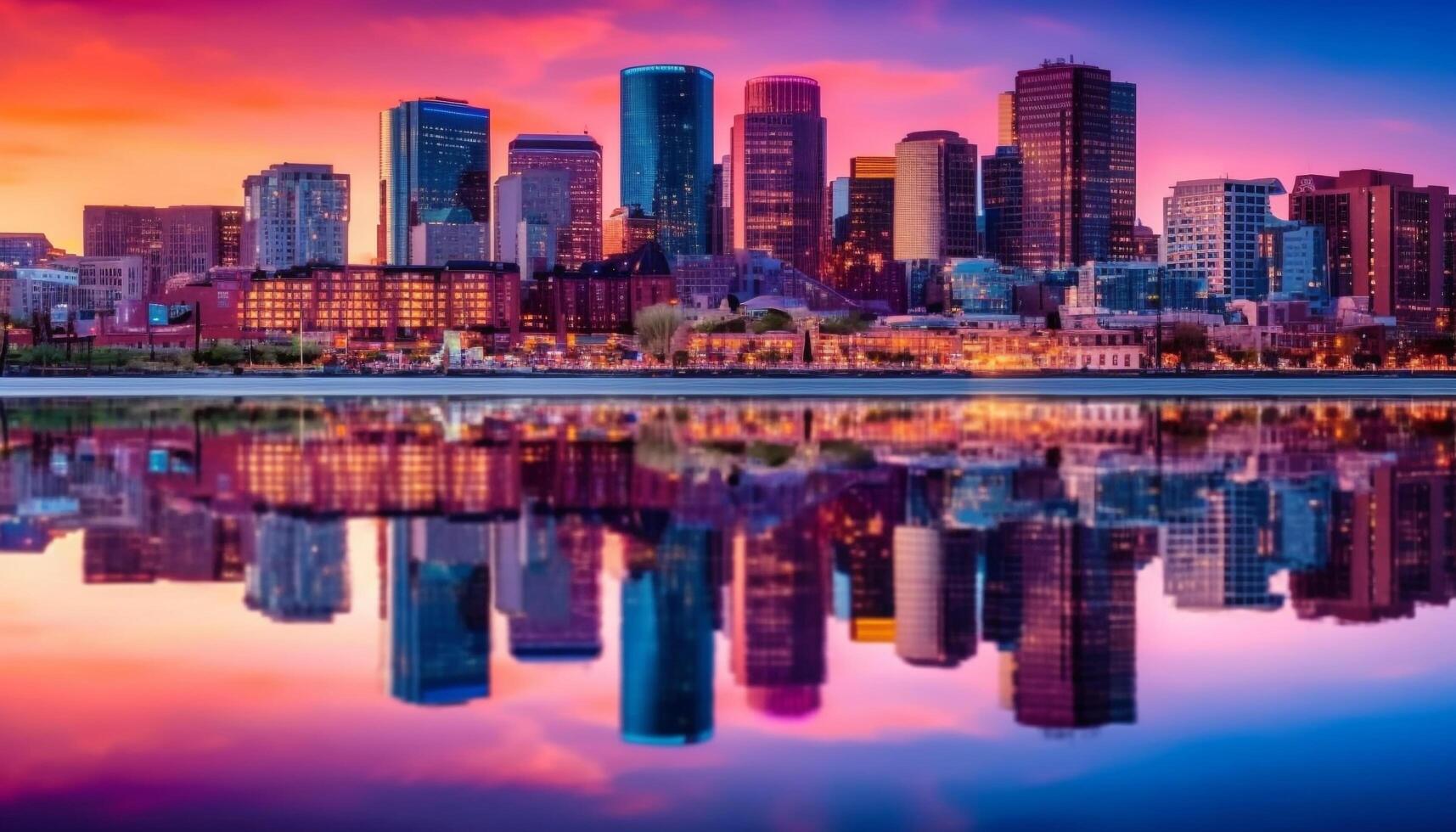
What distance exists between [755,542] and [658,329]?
134718mm

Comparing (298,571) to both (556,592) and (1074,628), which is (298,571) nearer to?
(556,592)

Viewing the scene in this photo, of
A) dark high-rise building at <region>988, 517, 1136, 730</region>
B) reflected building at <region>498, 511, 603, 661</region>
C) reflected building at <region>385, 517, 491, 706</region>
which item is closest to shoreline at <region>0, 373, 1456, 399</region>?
reflected building at <region>498, 511, 603, 661</region>

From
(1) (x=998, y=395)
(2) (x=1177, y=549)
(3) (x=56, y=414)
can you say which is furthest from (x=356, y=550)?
(1) (x=998, y=395)

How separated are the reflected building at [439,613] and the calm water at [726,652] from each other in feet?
0.27

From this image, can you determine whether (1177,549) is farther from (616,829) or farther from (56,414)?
(56,414)

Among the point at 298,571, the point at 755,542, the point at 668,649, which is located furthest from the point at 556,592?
the point at 755,542

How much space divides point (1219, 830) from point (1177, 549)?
37.9ft

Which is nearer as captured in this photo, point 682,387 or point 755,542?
point 755,542

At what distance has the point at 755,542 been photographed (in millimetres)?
20531

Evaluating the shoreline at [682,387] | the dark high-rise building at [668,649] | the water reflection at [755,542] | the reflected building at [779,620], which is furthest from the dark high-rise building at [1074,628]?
the shoreline at [682,387]

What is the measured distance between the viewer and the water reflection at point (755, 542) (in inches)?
541

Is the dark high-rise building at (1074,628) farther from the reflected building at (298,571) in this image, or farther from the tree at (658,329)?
the tree at (658,329)

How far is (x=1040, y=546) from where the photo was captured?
789 inches

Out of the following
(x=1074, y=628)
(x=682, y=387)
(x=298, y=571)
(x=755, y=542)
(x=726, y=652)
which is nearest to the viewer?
(x=726, y=652)
